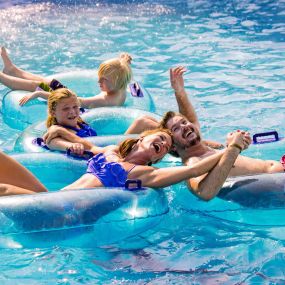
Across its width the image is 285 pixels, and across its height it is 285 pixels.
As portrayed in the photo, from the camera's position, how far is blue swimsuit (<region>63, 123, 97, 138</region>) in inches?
229

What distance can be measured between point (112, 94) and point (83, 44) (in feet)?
10.3

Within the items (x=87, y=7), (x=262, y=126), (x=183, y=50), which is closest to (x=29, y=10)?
(x=87, y=7)

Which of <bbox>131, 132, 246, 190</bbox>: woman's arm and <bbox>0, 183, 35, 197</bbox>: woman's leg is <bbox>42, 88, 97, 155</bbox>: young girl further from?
<bbox>131, 132, 246, 190</bbox>: woman's arm

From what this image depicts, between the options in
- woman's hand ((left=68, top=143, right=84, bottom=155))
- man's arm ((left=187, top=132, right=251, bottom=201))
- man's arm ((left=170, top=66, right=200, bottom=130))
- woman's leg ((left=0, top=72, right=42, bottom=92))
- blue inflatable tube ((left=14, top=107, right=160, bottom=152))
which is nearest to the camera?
man's arm ((left=187, top=132, right=251, bottom=201))

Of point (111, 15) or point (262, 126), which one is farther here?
point (111, 15)

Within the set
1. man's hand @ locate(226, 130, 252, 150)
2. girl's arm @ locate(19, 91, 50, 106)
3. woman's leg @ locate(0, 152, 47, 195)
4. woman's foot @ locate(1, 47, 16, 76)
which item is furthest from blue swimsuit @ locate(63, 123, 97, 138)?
woman's foot @ locate(1, 47, 16, 76)

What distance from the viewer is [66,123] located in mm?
5762

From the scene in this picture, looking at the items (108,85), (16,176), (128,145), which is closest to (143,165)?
(128,145)

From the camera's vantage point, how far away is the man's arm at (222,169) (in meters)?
4.55

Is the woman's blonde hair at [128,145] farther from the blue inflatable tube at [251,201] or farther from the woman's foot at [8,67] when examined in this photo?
the woman's foot at [8,67]

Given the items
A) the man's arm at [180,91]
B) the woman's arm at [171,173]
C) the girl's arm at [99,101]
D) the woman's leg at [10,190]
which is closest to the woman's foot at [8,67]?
the girl's arm at [99,101]

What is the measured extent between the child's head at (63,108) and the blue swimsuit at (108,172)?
95 cm

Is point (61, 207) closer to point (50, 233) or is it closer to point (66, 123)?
point (50, 233)

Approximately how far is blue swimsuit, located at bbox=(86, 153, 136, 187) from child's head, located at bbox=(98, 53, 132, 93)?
1.89 meters
